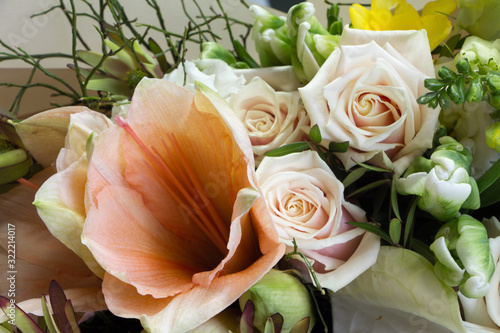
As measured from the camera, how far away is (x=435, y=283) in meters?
0.38

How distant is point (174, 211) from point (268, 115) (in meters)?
0.14

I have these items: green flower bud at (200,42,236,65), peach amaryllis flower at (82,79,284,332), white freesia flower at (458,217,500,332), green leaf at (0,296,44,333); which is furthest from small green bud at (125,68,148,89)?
white freesia flower at (458,217,500,332)

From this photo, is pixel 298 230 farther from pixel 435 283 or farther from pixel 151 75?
pixel 151 75

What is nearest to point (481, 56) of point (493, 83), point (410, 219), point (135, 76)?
point (493, 83)

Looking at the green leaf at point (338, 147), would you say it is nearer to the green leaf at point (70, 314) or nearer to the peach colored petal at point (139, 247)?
the peach colored petal at point (139, 247)

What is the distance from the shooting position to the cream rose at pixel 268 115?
0.46 meters

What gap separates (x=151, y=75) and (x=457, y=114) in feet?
1.20

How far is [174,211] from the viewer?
1.47 feet

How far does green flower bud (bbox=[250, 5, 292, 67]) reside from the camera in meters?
0.52

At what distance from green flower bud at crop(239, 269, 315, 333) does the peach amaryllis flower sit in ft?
0.07

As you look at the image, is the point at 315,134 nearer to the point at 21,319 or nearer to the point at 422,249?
the point at 422,249

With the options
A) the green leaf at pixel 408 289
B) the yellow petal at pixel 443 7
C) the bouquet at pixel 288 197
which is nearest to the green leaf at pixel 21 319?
the bouquet at pixel 288 197

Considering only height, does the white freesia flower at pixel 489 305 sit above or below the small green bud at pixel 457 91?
below

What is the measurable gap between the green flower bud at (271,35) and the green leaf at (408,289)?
0.25 m
